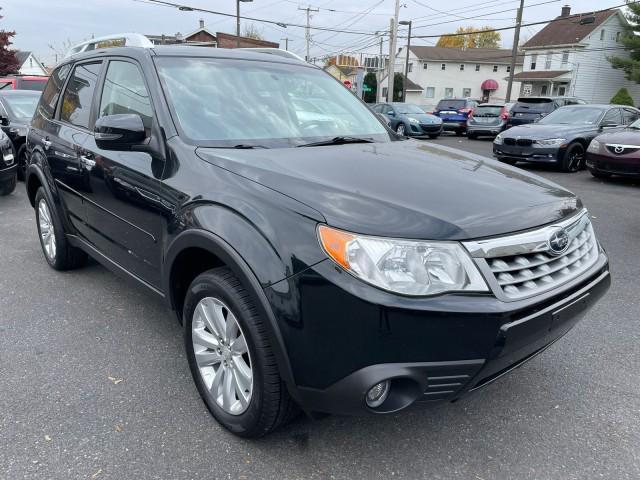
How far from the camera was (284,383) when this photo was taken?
84.4 inches

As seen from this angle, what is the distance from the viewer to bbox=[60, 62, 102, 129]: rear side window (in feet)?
12.3

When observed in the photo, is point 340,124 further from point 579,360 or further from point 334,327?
point 579,360

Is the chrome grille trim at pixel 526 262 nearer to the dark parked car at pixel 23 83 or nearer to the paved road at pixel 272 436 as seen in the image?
the paved road at pixel 272 436

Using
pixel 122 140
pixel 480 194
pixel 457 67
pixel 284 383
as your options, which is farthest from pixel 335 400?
pixel 457 67

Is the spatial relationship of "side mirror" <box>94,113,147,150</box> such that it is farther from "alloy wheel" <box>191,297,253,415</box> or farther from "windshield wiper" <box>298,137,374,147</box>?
"alloy wheel" <box>191,297,253,415</box>

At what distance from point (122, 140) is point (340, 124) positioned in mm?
1360

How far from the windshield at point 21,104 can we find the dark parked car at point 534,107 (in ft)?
49.0

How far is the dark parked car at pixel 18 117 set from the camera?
873 centimetres

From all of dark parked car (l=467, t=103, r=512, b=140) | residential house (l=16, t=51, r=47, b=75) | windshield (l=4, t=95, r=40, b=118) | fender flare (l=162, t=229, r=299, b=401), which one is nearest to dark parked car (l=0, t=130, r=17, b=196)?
windshield (l=4, t=95, r=40, b=118)

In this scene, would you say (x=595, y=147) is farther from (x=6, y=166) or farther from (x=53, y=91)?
(x=6, y=166)

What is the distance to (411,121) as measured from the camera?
63.8 ft

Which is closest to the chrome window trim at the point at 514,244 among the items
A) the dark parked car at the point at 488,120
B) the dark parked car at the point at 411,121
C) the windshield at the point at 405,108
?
the dark parked car at the point at 411,121

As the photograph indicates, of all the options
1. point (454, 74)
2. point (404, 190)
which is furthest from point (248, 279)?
point (454, 74)

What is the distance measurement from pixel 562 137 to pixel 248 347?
10.5 m
